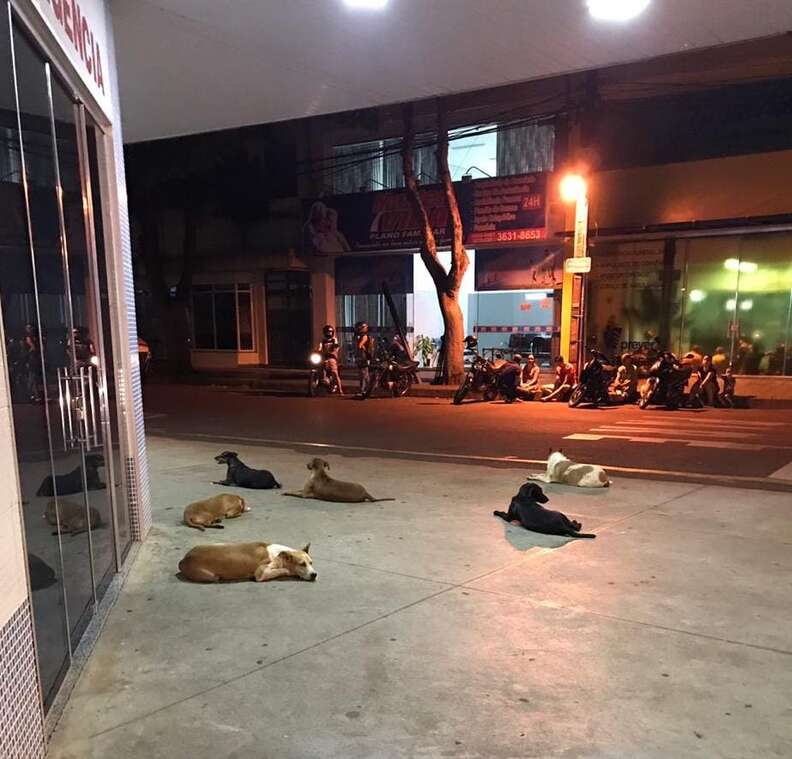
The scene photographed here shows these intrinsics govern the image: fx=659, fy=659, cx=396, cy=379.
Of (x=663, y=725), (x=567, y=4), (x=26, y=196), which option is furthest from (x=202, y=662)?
(x=567, y=4)

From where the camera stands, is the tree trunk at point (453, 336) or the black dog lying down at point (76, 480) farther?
the tree trunk at point (453, 336)

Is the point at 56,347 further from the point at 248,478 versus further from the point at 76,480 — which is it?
the point at 248,478

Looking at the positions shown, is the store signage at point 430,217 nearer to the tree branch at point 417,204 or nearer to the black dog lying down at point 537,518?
the tree branch at point 417,204

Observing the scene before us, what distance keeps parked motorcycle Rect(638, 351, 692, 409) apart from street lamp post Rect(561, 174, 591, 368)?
7.59ft

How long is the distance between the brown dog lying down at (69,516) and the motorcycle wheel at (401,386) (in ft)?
41.4

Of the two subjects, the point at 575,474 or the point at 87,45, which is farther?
the point at 575,474

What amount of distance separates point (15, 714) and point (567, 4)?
5209 mm

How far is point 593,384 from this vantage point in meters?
14.3

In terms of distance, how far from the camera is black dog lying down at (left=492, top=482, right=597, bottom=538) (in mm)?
5301

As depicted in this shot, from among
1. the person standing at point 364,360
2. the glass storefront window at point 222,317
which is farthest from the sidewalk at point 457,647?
the glass storefront window at point 222,317

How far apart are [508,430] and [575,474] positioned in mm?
4279

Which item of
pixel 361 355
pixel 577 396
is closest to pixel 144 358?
pixel 361 355

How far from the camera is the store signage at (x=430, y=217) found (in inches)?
719

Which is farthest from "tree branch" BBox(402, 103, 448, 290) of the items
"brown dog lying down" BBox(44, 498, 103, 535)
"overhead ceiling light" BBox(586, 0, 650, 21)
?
"brown dog lying down" BBox(44, 498, 103, 535)
